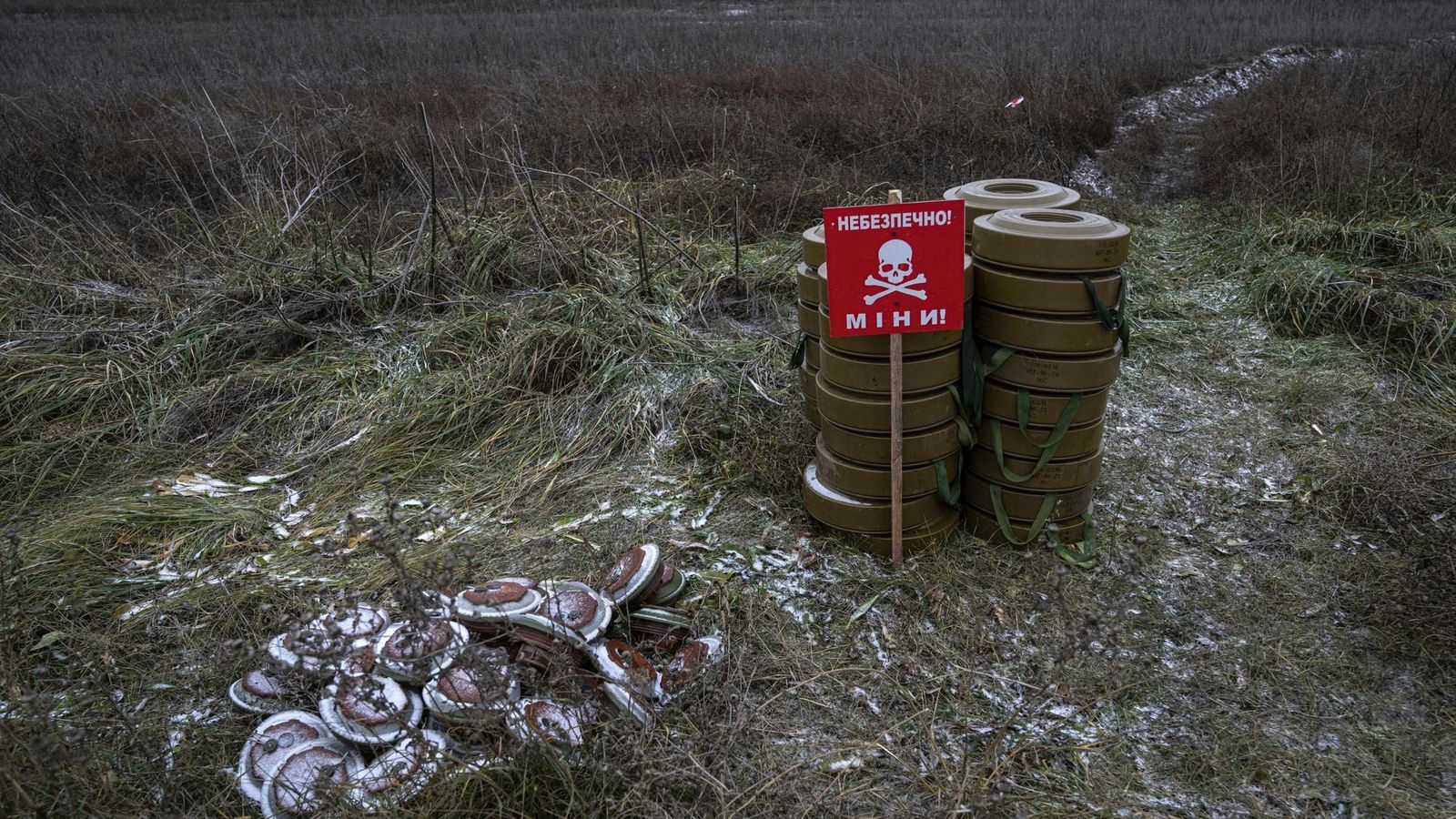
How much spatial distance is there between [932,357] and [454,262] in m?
3.57

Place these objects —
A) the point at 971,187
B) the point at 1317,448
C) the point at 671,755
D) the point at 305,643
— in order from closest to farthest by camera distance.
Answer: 1. the point at 305,643
2. the point at 671,755
3. the point at 971,187
4. the point at 1317,448

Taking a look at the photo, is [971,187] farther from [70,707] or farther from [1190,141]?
[1190,141]

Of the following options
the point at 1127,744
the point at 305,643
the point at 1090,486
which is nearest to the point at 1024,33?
the point at 1090,486

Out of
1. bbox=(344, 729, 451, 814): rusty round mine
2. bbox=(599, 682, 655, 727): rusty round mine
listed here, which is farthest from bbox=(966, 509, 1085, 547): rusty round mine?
bbox=(344, 729, 451, 814): rusty round mine

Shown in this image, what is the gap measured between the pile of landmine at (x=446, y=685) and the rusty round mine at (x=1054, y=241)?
66.1 inches

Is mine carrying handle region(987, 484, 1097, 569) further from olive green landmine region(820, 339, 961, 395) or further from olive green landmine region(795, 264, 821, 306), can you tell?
olive green landmine region(795, 264, 821, 306)

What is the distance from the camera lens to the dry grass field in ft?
8.05

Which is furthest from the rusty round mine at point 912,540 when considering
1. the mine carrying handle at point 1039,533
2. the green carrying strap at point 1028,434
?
the green carrying strap at point 1028,434

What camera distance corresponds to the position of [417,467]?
404 cm

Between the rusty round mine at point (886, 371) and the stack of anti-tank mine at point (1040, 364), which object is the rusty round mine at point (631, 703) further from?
the stack of anti-tank mine at point (1040, 364)

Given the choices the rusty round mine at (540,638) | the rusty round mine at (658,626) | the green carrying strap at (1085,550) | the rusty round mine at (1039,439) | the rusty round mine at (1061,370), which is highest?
the rusty round mine at (1061,370)

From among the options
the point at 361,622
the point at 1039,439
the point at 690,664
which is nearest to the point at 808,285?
the point at 1039,439

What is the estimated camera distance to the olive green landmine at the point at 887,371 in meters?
3.05

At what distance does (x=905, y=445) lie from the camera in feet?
10.4
